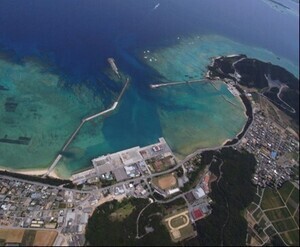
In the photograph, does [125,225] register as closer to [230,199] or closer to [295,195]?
[230,199]

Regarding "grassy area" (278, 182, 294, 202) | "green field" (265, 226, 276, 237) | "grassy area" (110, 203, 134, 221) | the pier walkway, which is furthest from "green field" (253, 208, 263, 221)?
the pier walkway

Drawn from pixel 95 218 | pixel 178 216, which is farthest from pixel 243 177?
pixel 95 218

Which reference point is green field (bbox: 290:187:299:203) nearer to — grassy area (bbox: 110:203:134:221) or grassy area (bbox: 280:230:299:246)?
grassy area (bbox: 280:230:299:246)

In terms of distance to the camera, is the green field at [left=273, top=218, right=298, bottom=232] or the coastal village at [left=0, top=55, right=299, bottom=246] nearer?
the coastal village at [left=0, top=55, right=299, bottom=246]

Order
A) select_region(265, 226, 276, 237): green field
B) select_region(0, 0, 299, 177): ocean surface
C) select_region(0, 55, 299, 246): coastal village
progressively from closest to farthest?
select_region(0, 55, 299, 246): coastal village < select_region(265, 226, 276, 237): green field < select_region(0, 0, 299, 177): ocean surface

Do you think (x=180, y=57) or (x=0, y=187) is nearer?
(x=0, y=187)

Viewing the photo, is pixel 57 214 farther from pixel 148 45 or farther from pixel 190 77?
pixel 148 45
